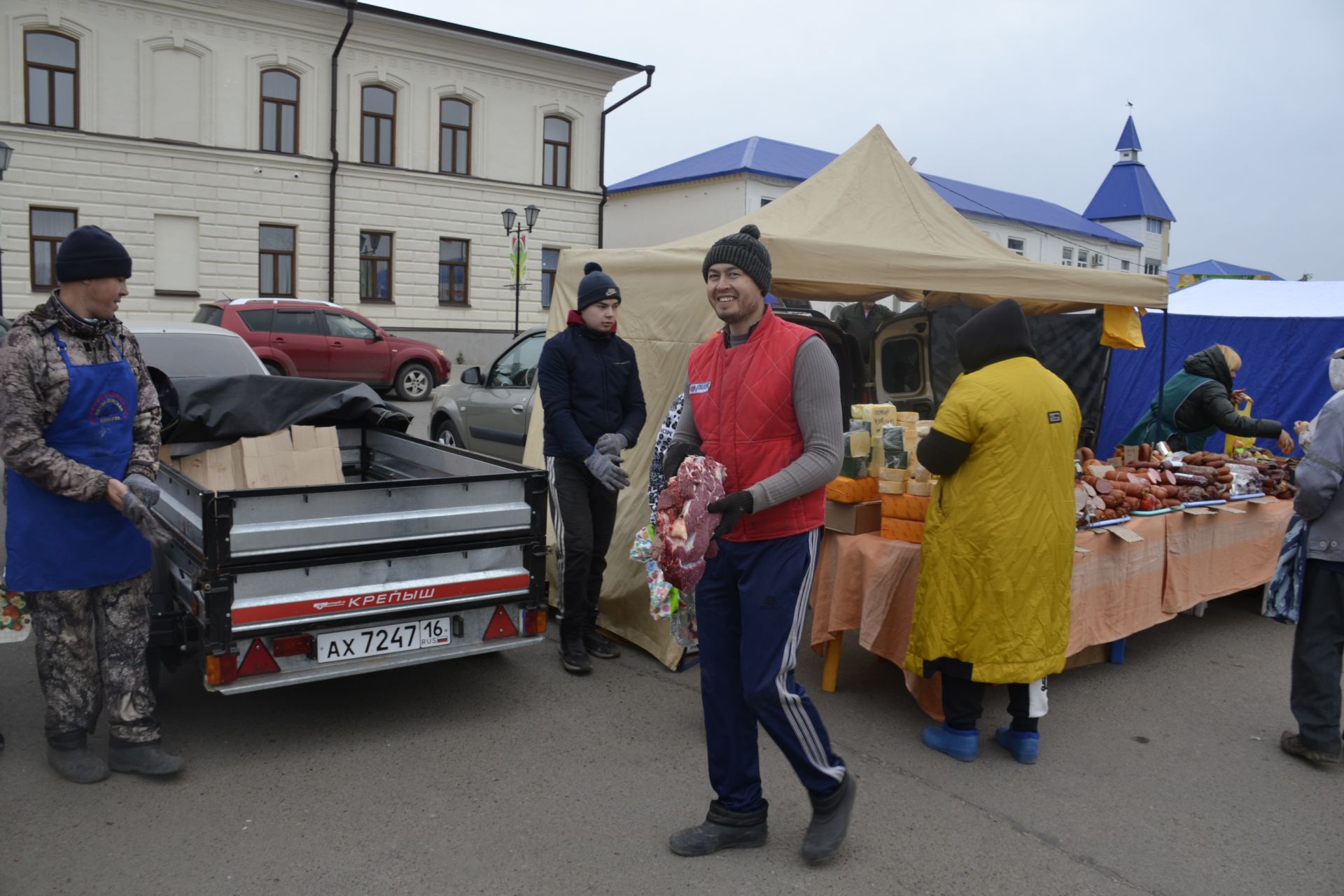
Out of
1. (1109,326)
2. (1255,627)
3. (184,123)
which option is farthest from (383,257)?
(1255,627)

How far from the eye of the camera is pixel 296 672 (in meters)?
4.06

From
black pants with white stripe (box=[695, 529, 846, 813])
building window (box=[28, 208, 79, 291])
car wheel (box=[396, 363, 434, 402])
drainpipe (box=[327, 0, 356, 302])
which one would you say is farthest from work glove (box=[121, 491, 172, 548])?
drainpipe (box=[327, 0, 356, 302])

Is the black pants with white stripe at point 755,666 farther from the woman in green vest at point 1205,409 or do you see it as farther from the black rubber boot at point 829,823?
the woman in green vest at point 1205,409

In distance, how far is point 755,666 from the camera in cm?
314

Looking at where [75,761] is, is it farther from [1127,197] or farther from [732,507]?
[1127,197]

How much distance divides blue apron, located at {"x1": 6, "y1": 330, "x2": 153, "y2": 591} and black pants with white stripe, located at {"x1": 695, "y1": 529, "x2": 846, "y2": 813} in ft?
7.25

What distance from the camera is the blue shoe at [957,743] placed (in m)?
4.23

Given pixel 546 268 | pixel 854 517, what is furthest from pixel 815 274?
pixel 546 268

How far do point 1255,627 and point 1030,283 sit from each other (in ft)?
8.79

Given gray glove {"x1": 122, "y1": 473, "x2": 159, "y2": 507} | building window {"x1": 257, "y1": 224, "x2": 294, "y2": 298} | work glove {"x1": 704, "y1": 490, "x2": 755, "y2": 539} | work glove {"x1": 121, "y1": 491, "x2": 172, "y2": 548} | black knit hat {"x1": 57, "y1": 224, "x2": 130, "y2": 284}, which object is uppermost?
building window {"x1": 257, "y1": 224, "x2": 294, "y2": 298}

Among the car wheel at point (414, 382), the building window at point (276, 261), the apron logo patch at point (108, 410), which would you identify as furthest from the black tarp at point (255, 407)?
the building window at point (276, 261)

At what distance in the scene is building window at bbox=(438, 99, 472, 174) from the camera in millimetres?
27703

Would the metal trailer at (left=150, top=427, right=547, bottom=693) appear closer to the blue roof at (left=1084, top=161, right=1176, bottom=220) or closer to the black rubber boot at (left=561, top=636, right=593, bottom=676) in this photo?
the black rubber boot at (left=561, top=636, right=593, bottom=676)

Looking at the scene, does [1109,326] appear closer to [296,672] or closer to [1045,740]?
[1045,740]
